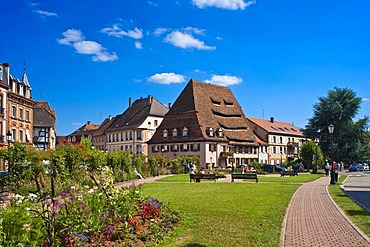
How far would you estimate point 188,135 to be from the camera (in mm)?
63844

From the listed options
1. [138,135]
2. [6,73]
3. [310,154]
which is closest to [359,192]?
[310,154]

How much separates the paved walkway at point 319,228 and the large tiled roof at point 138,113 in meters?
65.3

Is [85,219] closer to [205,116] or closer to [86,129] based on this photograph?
[205,116]

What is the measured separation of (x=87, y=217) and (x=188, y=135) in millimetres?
56170

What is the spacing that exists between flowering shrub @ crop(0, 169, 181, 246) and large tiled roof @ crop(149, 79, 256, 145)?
50.9m

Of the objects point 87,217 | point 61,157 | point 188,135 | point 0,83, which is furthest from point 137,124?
point 87,217

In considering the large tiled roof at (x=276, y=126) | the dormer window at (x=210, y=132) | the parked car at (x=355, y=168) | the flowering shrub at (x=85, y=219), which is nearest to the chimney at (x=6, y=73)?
the dormer window at (x=210, y=132)

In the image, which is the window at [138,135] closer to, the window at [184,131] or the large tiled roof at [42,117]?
the large tiled roof at [42,117]

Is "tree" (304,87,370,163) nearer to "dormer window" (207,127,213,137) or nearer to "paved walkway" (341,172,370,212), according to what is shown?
"dormer window" (207,127,213,137)

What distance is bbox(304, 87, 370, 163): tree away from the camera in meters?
63.4

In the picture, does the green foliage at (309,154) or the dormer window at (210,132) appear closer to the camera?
the green foliage at (309,154)

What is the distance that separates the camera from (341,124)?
63.7m

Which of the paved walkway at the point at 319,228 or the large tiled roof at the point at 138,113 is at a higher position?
the large tiled roof at the point at 138,113

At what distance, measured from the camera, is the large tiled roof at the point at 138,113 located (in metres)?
80.5
